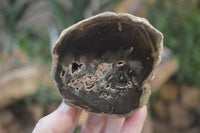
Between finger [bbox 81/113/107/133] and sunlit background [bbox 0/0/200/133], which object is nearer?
finger [bbox 81/113/107/133]

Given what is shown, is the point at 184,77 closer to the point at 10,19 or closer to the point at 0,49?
the point at 10,19

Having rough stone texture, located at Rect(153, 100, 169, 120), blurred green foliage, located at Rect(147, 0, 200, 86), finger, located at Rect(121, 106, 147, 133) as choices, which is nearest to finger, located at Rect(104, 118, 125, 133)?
finger, located at Rect(121, 106, 147, 133)

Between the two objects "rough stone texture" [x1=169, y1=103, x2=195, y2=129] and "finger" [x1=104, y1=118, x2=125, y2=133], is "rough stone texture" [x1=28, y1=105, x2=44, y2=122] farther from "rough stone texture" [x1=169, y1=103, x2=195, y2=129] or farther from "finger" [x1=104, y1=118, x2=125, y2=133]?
"rough stone texture" [x1=169, y1=103, x2=195, y2=129]

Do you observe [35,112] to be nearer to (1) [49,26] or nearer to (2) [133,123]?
(1) [49,26]

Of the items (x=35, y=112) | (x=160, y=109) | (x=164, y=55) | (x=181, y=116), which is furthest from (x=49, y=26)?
(x=181, y=116)

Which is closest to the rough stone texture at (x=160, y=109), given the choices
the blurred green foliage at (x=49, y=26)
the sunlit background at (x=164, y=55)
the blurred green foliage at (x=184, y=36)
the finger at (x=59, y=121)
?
the sunlit background at (x=164, y=55)
